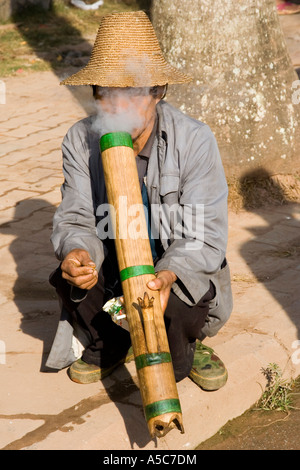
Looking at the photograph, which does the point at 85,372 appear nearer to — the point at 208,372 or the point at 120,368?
the point at 120,368

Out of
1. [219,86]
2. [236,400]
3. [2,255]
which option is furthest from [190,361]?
[219,86]

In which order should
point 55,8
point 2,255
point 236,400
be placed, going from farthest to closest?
1. point 55,8
2. point 2,255
3. point 236,400

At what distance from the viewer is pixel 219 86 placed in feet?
18.9

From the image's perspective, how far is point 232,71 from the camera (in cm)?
574

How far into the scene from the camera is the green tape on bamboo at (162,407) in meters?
2.63

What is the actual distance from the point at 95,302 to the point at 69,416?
485 mm

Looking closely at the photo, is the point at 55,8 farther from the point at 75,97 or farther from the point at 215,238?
the point at 215,238

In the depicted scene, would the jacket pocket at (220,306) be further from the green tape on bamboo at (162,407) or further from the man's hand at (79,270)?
the green tape on bamboo at (162,407)

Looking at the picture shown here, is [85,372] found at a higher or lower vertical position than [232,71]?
lower

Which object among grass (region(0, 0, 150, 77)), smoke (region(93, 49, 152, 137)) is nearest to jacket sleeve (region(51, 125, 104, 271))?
smoke (region(93, 49, 152, 137))

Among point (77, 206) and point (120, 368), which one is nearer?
point (77, 206)

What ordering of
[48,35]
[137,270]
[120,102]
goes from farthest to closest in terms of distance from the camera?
[48,35], [120,102], [137,270]

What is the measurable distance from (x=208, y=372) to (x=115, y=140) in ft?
3.69

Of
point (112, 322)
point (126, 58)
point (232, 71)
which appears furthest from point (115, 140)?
point (232, 71)
